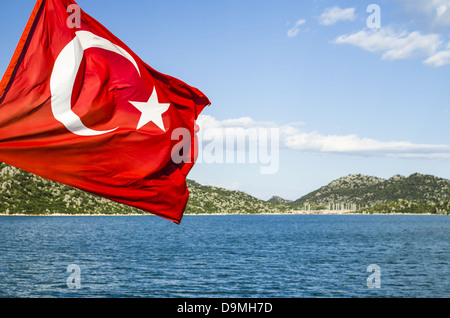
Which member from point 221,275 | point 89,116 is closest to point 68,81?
point 89,116

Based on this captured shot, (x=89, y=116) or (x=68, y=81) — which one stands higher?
(x=68, y=81)

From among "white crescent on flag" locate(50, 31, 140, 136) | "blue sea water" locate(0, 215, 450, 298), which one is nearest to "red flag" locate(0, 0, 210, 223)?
"white crescent on flag" locate(50, 31, 140, 136)

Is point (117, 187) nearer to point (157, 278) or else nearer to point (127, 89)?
point (127, 89)

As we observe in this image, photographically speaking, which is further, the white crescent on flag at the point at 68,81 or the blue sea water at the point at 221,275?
the blue sea water at the point at 221,275

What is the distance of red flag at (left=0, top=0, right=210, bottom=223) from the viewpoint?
8.64 metres

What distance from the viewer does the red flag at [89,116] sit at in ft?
28.3

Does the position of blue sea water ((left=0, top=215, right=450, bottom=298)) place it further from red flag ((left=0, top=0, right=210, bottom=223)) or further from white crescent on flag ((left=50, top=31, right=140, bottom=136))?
white crescent on flag ((left=50, top=31, right=140, bottom=136))

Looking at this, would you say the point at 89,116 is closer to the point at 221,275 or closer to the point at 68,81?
the point at 68,81

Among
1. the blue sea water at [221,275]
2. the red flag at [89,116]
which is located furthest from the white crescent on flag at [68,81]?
the blue sea water at [221,275]

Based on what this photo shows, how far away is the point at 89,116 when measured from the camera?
31.0 ft

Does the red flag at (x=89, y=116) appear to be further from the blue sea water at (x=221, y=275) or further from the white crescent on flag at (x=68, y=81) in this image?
the blue sea water at (x=221, y=275)

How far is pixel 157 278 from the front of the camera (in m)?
54.0

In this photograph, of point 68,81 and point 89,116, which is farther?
point 89,116
